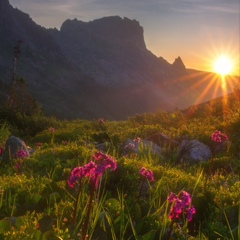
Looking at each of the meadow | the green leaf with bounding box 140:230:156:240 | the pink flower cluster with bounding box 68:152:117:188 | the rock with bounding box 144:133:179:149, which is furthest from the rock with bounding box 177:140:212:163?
the pink flower cluster with bounding box 68:152:117:188

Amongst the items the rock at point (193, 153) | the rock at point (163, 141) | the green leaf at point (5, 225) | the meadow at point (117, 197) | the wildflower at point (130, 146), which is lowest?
the rock at point (163, 141)

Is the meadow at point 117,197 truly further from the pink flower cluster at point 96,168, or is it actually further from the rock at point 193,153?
the rock at point 193,153

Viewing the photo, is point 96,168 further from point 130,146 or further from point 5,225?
point 130,146

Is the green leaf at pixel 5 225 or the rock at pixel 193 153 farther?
the rock at pixel 193 153

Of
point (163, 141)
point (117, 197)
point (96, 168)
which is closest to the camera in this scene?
point (96, 168)

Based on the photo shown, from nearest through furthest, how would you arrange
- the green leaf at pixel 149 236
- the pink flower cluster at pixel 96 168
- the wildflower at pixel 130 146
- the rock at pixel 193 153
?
1. the pink flower cluster at pixel 96 168
2. the green leaf at pixel 149 236
3. the wildflower at pixel 130 146
4. the rock at pixel 193 153

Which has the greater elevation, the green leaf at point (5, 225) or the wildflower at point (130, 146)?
the green leaf at point (5, 225)

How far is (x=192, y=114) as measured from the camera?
2255 cm

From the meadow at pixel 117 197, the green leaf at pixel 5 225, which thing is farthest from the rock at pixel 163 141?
the green leaf at pixel 5 225

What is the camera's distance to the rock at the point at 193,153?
11536 millimetres

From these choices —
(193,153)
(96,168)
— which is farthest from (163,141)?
(96,168)

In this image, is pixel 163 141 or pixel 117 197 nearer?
pixel 117 197

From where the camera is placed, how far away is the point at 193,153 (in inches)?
464

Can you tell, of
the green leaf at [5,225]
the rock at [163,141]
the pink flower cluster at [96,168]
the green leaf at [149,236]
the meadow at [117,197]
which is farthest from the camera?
the rock at [163,141]
